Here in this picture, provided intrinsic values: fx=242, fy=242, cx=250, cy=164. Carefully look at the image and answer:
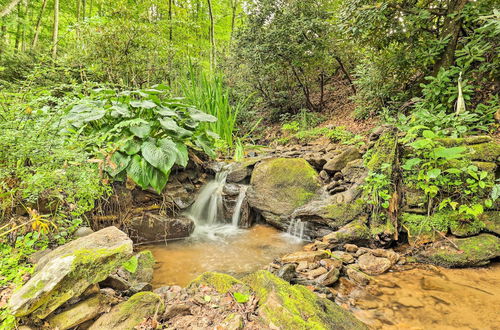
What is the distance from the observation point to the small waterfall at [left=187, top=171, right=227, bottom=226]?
3797mm

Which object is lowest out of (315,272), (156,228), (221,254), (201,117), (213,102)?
(221,254)

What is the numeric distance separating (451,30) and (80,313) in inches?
201

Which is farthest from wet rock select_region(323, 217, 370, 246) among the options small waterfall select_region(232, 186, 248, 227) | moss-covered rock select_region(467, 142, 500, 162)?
small waterfall select_region(232, 186, 248, 227)

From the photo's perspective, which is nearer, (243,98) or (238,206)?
(238,206)

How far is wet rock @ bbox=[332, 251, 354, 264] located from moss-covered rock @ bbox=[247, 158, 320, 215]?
3.23 ft

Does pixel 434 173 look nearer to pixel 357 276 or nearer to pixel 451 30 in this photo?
pixel 357 276

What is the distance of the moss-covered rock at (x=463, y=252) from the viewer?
2170mm

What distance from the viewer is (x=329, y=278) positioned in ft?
6.77

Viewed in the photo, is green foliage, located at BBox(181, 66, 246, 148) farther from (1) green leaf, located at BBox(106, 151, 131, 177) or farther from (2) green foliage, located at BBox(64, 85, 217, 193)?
(1) green leaf, located at BBox(106, 151, 131, 177)

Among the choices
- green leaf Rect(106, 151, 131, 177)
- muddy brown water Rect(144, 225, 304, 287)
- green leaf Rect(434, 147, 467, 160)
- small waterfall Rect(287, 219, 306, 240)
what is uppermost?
green leaf Rect(434, 147, 467, 160)

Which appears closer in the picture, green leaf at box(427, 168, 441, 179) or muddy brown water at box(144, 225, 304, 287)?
green leaf at box(427, 168, 441, 179)

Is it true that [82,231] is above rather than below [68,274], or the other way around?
below

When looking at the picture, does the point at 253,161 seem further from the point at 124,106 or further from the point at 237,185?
the point at 124,106

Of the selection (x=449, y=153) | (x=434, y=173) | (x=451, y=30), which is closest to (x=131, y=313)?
(x=434, y=173)
